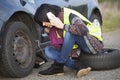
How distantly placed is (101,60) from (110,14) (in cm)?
1201

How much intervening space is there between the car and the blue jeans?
0.37m

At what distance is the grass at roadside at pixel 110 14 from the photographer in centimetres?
1636

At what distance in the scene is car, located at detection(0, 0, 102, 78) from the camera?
20.9 feet

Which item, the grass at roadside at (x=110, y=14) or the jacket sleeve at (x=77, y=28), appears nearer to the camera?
the jacket sleeve at (x=77, y=28)

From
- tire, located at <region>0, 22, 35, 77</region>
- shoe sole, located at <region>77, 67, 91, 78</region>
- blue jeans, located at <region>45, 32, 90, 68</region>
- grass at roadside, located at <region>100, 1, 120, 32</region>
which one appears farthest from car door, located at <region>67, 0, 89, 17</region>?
grass at roadside, located at <region>100, 1, 120, 32</region>

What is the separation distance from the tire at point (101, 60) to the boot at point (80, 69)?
200 mm

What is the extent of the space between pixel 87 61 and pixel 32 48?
90 cm

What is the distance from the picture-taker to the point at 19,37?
675 centimetres

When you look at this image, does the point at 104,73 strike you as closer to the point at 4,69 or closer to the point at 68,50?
the point at 68,50

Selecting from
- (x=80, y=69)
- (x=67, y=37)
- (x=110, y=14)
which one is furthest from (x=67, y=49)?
(x=110, y=14)

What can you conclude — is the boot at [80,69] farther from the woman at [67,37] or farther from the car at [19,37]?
the car at [19,37]

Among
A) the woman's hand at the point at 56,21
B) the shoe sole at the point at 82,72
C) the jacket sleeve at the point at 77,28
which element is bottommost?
the shoe sole at the point at 82,72

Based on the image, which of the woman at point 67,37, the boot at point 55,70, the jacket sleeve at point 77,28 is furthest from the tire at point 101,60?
the jacket sleeve at point 77,28

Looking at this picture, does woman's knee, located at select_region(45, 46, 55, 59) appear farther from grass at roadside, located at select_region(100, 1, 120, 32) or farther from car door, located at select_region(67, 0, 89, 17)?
grass at roadside, located at select_region(100, 1, 120, 32)
